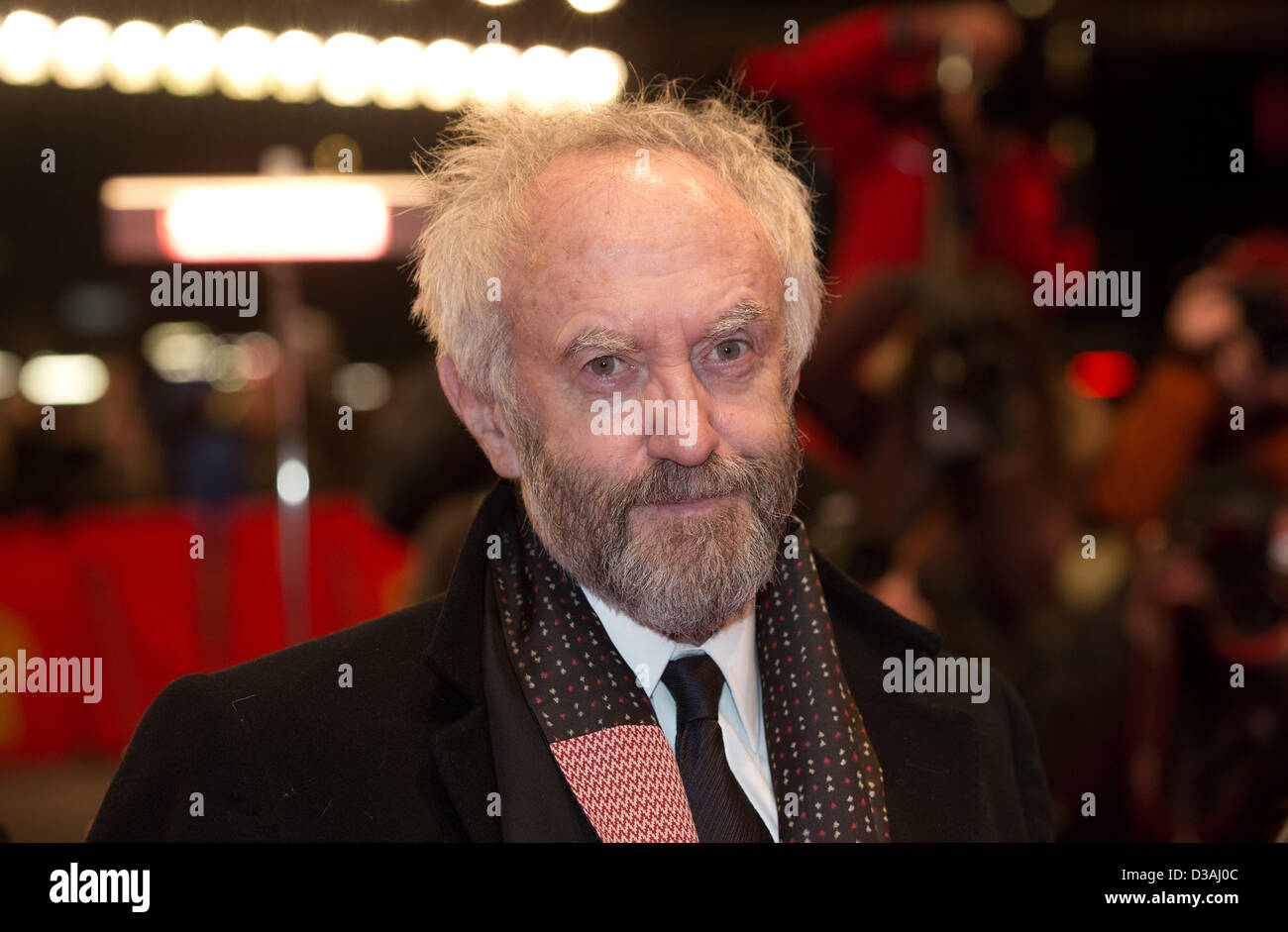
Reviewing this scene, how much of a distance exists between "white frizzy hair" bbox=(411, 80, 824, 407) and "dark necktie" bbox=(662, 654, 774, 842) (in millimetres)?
372

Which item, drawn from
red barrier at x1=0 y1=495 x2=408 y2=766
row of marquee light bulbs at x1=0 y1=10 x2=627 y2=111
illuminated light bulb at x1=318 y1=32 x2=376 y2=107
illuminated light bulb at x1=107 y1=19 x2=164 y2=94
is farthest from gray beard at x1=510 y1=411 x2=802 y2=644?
red barrier at x1=0 y1=495 x2=408 y2=766

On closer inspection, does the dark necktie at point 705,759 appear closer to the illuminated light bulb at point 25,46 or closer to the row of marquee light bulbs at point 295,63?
the row of marquee light bulbs at point 295,63

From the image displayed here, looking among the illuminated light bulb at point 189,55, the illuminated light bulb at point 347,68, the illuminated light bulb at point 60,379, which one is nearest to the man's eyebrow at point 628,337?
the illuminated light bulb at point 347,68

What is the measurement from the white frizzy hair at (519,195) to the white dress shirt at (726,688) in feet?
1.02

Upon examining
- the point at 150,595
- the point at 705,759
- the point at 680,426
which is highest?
the point at 680,426

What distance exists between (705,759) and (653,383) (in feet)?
1.40

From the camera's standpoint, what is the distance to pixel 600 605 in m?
1.50

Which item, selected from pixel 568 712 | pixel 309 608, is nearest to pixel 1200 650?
pixel 568 712

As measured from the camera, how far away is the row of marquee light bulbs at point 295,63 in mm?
1719

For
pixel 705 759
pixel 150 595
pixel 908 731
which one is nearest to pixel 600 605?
pixel 705 759

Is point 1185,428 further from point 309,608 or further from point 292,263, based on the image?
point 309,608

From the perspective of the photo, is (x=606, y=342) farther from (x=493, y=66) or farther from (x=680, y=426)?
(x=493, y=66)

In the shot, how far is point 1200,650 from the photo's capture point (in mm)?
2326

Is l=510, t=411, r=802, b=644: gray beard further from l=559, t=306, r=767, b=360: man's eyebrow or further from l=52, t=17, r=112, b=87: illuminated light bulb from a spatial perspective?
l=52, t=17, r=112, b=87: illuminated light bulb
